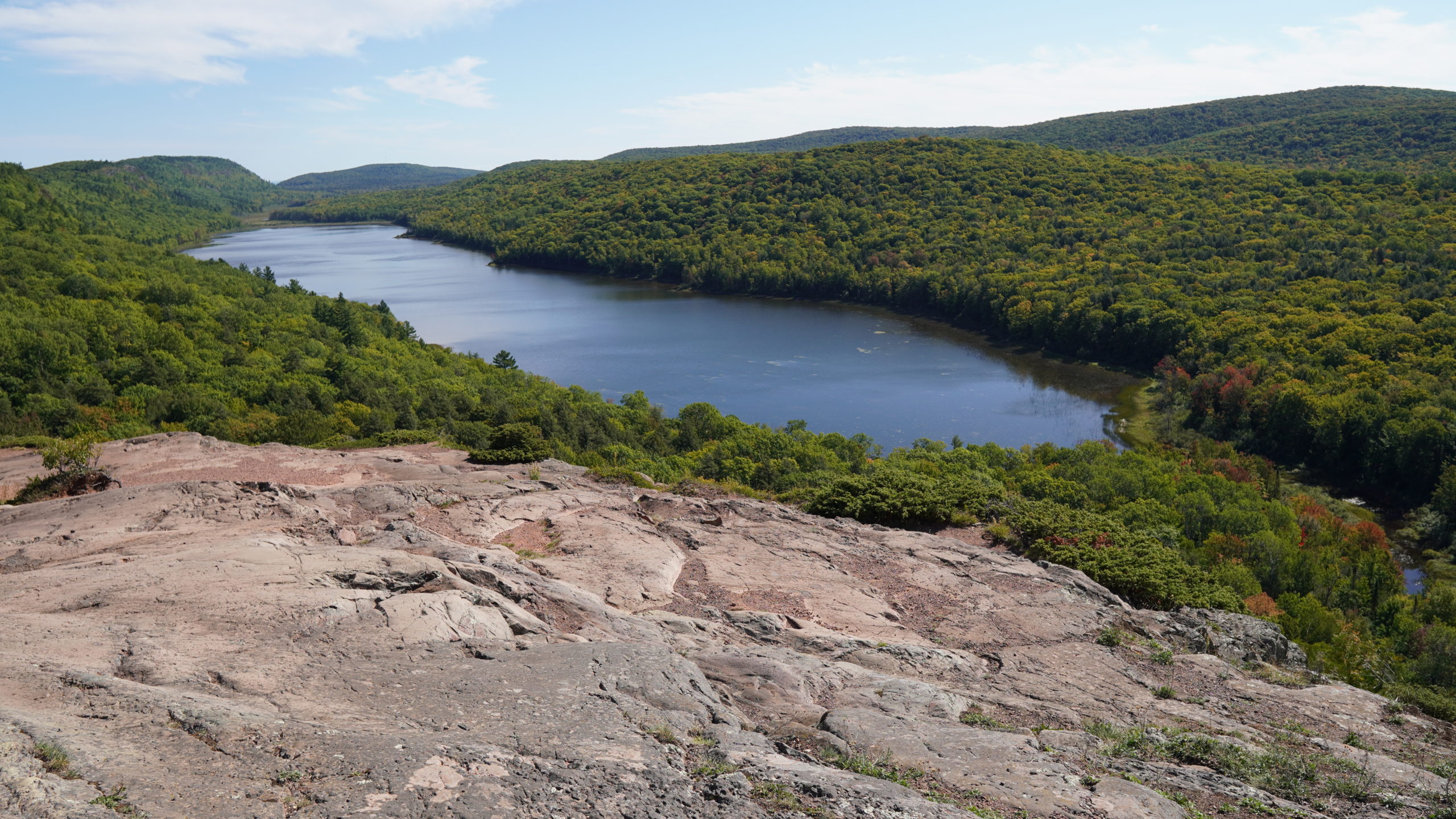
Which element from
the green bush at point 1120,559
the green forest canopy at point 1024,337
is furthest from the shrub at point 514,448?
the green bush at point 1120,559

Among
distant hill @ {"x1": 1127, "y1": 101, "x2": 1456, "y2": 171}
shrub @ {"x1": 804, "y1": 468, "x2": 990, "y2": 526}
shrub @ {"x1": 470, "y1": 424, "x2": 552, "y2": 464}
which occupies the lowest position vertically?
shrub @ {"x1": 804, "y1": 468, "x2": 990, "y2": 526}

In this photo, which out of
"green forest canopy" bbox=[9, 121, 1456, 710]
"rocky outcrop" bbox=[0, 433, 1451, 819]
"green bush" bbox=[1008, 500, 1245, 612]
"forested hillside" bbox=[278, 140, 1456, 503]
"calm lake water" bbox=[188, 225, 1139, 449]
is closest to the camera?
"rocky outcrop" bbox=[0, 433, 1451, 819]

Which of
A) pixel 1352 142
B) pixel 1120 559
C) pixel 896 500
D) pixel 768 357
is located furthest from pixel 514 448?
pixel 1352 142

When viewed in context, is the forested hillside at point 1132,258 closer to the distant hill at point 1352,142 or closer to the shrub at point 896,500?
the distant hill at point 1352,142

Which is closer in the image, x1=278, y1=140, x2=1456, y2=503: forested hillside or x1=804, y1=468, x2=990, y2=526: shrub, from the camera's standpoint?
x1=804, y1=468, x2=990, y2=526: shrub

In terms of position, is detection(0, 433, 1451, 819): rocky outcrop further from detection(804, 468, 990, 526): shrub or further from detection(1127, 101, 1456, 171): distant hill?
detection(1127, 101, 1456, 171): distant hill

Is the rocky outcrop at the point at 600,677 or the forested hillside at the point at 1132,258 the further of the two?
the forested hillside at the point at 1132,258

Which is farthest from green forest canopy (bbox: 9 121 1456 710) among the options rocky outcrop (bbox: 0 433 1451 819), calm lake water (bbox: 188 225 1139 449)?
calm lake water (bbox: 188 225 1139 449)

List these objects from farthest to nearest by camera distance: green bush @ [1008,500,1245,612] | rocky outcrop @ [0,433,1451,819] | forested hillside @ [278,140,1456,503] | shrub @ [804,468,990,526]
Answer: forested hillside @ [278,140,1456,503] < shrub @ [804,468,990,526] < green bush @ [1008,500,1245,612] < rocky outcrop @ [0,433,1451,819]
